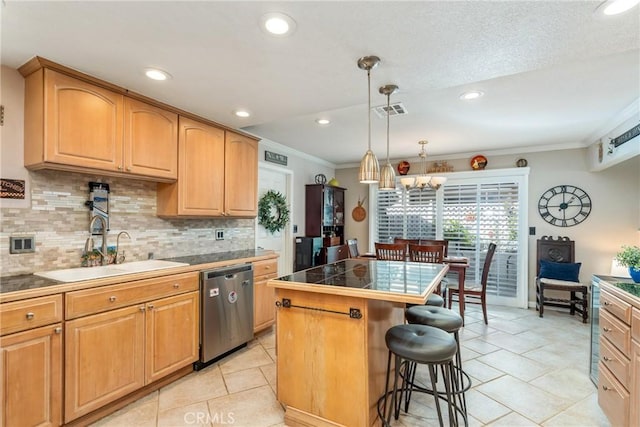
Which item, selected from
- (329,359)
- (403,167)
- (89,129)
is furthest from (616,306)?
(403,167)

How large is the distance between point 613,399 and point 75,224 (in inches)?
149

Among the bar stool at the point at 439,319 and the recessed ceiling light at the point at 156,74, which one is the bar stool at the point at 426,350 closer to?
the bar stool at the point at 439,319

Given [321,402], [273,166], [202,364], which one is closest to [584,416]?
[321,402]

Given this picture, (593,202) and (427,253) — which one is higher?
(593,202)

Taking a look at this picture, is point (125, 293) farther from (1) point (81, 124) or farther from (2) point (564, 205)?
(2) point (564, 205)

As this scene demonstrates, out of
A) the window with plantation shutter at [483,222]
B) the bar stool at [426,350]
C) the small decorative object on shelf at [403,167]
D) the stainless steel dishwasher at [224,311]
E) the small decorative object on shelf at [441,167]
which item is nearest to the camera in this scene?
the bar stool at [426,350]

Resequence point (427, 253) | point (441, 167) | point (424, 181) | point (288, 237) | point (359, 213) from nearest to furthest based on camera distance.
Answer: point (427, 253), point (424, 181), point (288, 237), point (441, 167), point (359, 213)

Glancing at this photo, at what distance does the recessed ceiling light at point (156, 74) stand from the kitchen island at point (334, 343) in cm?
165

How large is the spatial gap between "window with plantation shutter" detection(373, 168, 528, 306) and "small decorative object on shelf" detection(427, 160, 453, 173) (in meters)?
0.17

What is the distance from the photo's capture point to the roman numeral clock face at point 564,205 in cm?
442

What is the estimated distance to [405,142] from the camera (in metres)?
4.48

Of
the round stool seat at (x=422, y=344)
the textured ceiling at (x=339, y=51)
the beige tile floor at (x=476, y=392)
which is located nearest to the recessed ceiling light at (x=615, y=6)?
the textured ceiling at (x=339, y=51)

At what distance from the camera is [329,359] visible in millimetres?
1825

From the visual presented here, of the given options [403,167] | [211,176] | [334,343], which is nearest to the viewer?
[334,343]
